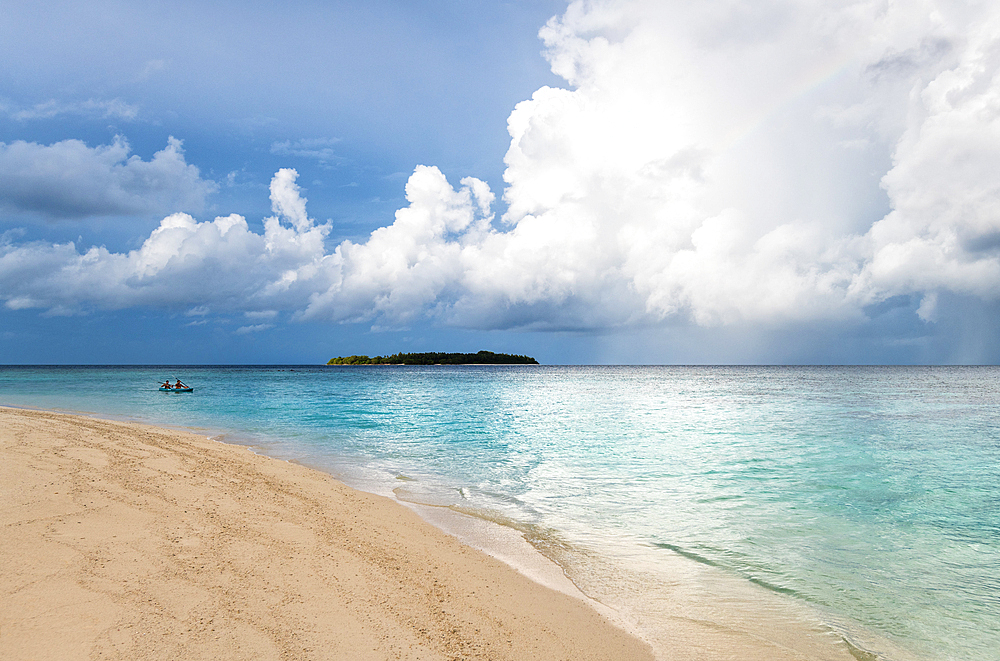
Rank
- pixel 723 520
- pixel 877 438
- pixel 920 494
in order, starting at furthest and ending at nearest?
1. pixel 877 438
2. pixel 920 494
3. pixel 723 520

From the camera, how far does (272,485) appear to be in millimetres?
11703

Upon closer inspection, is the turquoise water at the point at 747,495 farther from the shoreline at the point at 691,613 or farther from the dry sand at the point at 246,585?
the dry sand at the point at 246,585

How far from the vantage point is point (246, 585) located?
5.96 metres

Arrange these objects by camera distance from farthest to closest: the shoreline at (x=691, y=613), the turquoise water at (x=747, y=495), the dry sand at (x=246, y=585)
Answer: the turquoise water at (x=747, y=495), the shoreline at (x=691, y=613), the dry sand at (x=246, y=585)

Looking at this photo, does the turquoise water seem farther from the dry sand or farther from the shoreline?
the dry sand

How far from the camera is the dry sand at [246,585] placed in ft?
15.9

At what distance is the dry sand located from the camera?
15.9 feet

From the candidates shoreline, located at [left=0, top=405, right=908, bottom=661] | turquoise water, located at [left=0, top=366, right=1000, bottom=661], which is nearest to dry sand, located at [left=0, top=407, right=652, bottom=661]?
shoreline, located at [left=0, top=405, right=908, bottom=661]

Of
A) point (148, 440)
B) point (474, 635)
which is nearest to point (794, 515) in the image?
point (474, 635)

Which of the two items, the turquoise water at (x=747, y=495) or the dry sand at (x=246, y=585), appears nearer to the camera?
the dry sand at (x=246, y=585)

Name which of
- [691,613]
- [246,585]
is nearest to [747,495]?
[691,613]

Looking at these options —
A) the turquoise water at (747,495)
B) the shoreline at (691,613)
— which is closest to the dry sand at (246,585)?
the shoreline at (691,613)

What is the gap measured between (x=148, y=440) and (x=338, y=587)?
1488 centimetres

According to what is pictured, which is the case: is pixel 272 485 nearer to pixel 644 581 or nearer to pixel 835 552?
pixel 644 581
